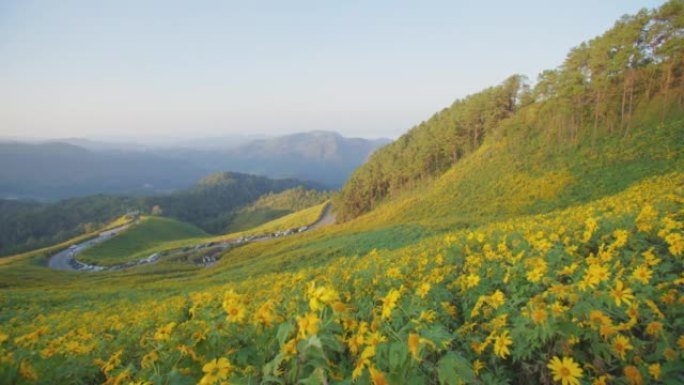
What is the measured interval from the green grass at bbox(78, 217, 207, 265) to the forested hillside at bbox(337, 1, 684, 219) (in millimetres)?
88003

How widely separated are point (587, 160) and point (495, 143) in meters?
14.9

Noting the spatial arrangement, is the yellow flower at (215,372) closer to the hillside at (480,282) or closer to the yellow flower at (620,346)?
the hillside at (480,282)

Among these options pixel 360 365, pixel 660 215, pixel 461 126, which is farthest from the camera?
pixel 461 126

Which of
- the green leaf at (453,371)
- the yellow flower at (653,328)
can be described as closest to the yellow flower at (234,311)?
the green leaf at (453,371)

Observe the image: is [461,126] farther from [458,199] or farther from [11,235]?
[11,235]

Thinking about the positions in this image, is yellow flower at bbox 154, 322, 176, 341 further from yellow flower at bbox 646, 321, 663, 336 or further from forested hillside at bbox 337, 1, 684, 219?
forested hillside at bbox 337, 1, 684, 219

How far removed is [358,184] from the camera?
7781cm

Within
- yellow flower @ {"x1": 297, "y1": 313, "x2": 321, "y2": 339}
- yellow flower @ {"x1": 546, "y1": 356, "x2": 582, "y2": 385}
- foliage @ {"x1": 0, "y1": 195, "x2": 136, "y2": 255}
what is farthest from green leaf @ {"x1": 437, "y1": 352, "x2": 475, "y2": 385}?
foliage @ {"x1": 0, "y1": 195, "x2": 136, "y2": 255}

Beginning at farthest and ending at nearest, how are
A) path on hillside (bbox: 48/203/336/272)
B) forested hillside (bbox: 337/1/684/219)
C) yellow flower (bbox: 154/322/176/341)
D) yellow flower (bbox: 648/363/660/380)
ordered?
1. path on hillside (bbox: 48/203/336/272)
2. forested hillside (bbox: 337/1/684/219)
3. yellow flower (bbox: 154/322/176/341)
4. yellow flower (bbox: 648/363/660/380)

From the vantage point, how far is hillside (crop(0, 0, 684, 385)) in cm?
284

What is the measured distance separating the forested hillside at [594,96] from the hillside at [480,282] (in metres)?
0.21

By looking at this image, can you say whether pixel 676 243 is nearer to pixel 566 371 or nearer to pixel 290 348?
pixel 566 371

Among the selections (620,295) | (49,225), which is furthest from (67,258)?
(620,295)

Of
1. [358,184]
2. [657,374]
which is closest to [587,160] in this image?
[657,374]
